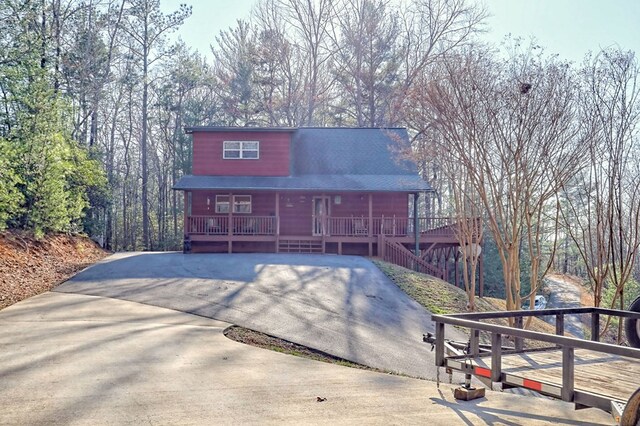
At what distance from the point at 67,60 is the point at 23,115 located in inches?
487

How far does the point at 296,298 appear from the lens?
1216cm

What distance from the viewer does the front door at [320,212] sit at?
72.7 feet

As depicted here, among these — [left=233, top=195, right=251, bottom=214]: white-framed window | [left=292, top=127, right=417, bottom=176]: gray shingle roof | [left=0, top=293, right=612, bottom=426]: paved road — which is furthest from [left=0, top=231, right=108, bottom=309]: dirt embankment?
[left=292, top=127, right=417, bottom=176]: gray shingle roof

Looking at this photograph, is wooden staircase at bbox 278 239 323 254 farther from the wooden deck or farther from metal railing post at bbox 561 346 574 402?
metal railing post at bbox 561 346 574 402

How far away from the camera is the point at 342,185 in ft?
72.6

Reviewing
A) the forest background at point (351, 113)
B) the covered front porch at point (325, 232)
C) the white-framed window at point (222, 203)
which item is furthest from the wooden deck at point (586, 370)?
the white-framed window at point (222, 203)

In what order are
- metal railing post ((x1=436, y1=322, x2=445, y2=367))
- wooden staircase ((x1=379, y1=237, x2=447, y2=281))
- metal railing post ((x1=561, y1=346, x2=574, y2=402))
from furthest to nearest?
wooden staircase ((x1=379, y1=237, x2=447, y2=281)) → metal railing post ((x1=436, y1=322, x2=445, y2=367)) → metal railing post ((x1=561, y1=346, x2=574, y2=402))

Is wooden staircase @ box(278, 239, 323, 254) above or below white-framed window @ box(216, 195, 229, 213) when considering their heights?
below

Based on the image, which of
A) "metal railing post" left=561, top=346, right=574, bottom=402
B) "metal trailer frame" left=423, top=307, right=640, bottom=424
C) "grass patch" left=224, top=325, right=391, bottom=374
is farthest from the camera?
"grass patch" left=224, top=325, right=391, bottom=374

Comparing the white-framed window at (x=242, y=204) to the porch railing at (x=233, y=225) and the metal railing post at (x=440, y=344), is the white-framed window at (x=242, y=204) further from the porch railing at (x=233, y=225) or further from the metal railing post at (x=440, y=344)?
the metal railing post at (x=440, y=344)

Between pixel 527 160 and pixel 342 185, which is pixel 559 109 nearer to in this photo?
pixel 527 160

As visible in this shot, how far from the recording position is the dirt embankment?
12055 mm

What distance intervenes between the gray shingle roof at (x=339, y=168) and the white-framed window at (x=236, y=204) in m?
0.90

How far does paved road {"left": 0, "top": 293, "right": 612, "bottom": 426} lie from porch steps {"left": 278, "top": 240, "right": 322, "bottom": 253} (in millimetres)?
13374
